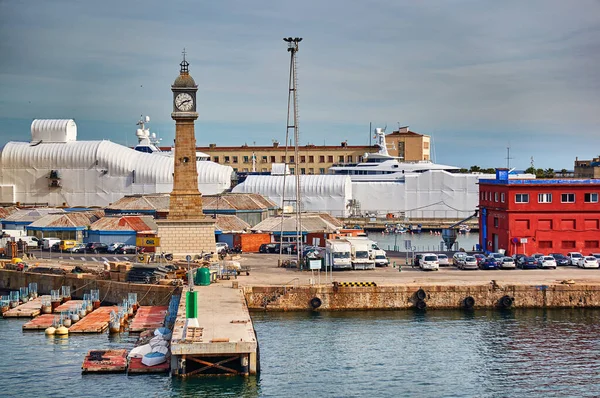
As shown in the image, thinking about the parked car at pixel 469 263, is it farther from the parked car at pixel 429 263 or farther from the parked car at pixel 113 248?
the parked car at pixel 113 248

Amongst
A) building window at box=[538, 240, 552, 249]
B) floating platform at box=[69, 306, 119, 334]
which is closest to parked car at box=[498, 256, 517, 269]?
building window at box=[538, 240, 552, 249]

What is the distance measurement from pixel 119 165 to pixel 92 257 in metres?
42.8

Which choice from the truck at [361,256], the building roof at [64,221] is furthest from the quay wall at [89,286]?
the building roof at [64,221]

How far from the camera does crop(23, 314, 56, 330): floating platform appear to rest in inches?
1897

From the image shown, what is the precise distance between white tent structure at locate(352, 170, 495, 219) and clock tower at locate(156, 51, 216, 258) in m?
70.1

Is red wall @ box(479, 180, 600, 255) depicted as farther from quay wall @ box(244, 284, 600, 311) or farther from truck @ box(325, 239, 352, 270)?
quay wall @ box(244, 284, 600, 311)

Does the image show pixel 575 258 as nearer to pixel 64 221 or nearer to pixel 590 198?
pixel 590 198

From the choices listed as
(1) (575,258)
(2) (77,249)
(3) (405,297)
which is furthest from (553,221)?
(2) (77,249)

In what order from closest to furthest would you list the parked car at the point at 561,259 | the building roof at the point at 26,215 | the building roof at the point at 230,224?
the parked car at the point at 561,259 < the building roof at the point at 230,224 < the building roof at the point at 26,215

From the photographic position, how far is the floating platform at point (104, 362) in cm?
3788

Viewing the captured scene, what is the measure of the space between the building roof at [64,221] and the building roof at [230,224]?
1166cm

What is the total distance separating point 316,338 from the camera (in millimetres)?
44625

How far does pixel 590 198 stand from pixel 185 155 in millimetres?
27910

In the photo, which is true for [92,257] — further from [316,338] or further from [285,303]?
[316,338]
